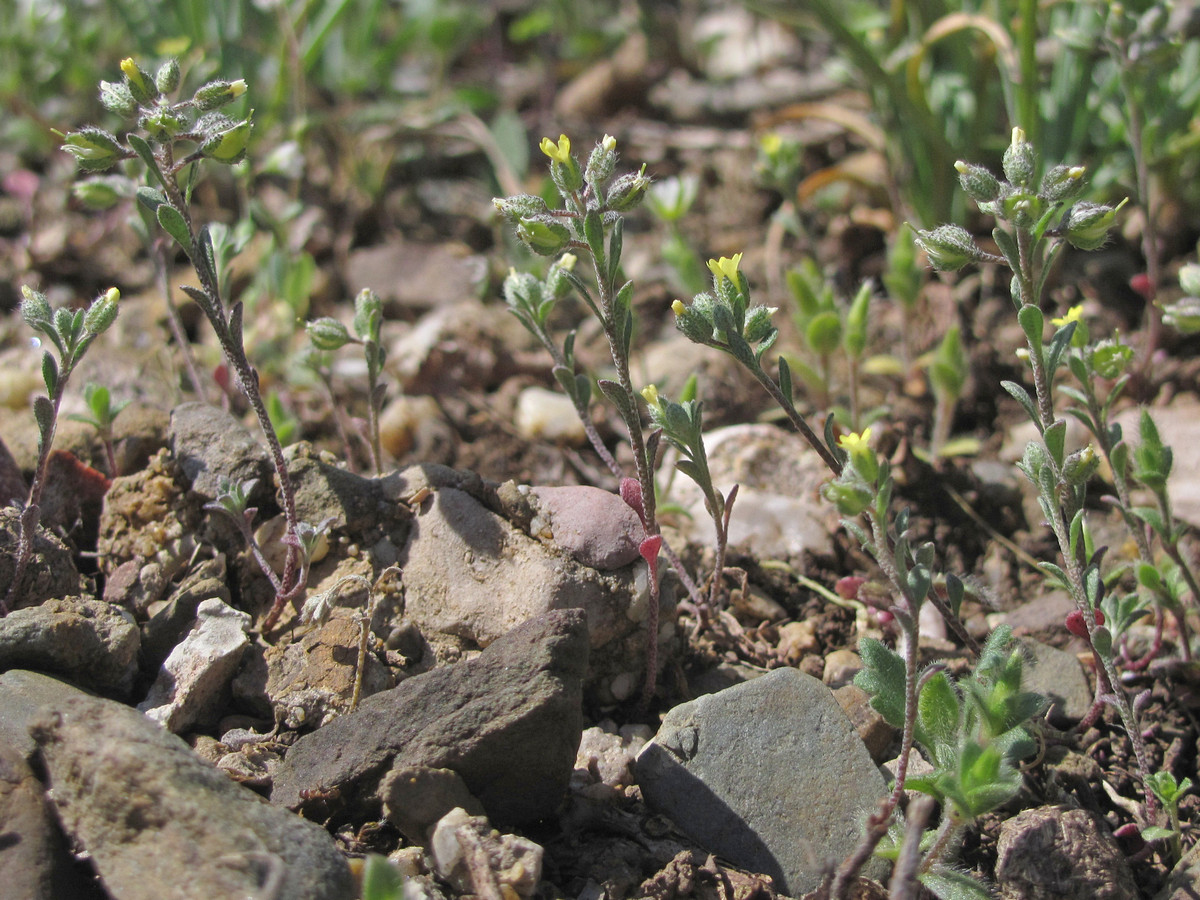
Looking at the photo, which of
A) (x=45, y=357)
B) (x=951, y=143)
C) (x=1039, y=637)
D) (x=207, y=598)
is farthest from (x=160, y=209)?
(x=951, y=143)

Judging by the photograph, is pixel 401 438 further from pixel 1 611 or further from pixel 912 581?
pixel 912 581

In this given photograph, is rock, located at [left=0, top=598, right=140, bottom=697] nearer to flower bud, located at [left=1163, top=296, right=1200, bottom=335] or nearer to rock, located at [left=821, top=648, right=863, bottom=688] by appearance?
rock, located at [left=821, top=648, right=863, bottom=688]

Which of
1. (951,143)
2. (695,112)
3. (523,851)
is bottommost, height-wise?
(523,851)

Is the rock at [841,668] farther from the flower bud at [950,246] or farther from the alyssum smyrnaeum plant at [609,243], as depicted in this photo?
the flower bud at [950,246]

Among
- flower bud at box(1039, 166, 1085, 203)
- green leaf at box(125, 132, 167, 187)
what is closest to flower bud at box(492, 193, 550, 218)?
green leaf at box(125, 132, 167, 187)

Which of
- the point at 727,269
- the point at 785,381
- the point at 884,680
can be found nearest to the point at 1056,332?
the point at 785,381

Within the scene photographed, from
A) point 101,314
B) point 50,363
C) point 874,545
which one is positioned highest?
point 101,314

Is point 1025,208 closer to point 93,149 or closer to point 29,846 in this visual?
point 93,149
